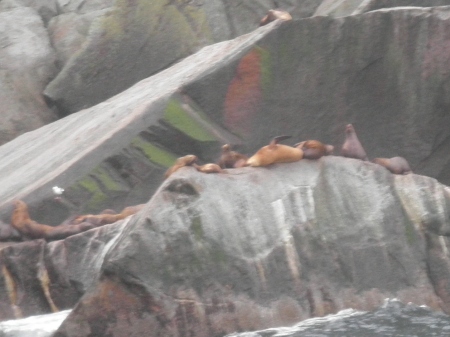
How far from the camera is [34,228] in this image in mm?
11273

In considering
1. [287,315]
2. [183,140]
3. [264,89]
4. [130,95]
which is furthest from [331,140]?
[287,315]

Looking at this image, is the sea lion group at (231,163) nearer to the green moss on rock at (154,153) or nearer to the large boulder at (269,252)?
the large boulder at (269,252)

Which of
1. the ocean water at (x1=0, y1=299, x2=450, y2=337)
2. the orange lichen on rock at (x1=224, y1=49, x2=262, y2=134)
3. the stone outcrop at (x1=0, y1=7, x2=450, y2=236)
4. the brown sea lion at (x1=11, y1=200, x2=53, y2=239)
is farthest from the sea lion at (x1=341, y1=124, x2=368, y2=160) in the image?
the brown sea lion at (x1=11, y1=200, x2=53, y2=239)

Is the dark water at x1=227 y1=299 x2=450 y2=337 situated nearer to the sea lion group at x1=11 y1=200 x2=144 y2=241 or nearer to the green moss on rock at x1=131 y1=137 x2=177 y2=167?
the sea lion group at x1=11 y1=200 x2=144 y2=241

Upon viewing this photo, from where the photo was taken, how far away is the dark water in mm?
8383

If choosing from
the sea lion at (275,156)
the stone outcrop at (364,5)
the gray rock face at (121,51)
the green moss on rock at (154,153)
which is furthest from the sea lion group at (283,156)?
the gray rock face at (121,51)

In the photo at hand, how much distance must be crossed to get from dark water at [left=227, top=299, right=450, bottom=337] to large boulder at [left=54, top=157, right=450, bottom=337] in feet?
0.43

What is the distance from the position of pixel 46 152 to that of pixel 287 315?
5923mm

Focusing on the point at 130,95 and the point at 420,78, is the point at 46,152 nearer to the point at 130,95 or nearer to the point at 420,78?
the point at 130,95

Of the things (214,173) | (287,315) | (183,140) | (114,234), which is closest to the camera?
(287,315)

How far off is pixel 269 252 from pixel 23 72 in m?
10.9

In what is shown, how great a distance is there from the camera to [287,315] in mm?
8789

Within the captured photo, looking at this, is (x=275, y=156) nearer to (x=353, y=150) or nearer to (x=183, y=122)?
(x=353, y=150)

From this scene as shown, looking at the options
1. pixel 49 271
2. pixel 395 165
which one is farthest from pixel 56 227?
pixel 395 165
